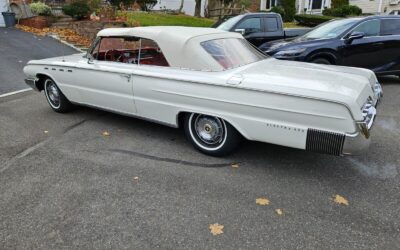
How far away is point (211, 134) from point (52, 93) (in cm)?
339

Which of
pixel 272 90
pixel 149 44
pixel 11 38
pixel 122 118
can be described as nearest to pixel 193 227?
pixel 272 90

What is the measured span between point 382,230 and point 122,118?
419cm

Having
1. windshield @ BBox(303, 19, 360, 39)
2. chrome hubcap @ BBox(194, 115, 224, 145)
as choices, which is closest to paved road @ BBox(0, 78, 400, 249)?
chrome hubcap @ BBox(194, 115, 224, 145)

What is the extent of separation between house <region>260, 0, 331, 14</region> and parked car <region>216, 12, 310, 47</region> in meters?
18.6

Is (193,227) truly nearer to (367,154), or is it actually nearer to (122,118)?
(367,154)

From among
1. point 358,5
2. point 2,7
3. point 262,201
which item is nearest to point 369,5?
point 358,5

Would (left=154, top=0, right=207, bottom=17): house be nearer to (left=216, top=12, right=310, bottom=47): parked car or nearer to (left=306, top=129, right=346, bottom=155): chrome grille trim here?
(left=216, top=12, right=310, bottom=47): parked car

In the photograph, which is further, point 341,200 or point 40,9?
point 40,9

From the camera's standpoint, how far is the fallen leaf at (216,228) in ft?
9.50

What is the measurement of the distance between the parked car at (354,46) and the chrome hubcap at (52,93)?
14.5 ft

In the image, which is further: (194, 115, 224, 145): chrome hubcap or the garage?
the garage

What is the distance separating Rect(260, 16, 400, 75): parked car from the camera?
7370 mm

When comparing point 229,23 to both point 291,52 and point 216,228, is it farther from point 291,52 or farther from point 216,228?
point 216,228

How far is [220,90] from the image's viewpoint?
380 cm
